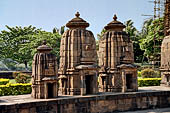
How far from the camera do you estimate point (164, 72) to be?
61.0 ft

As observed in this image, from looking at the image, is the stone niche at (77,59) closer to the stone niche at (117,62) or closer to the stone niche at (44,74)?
the stone niche at (117,62)

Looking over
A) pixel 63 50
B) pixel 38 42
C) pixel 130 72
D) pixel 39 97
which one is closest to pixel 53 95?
pixel 39 97

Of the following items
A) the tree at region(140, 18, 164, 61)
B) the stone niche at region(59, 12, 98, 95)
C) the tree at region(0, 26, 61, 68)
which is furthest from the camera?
the tree at region(0, 26, 61, 68)

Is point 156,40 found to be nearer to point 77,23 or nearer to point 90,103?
point 77,23

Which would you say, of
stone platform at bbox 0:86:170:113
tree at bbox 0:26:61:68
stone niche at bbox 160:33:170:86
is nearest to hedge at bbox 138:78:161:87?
stone niche at bbox 160:33:170:86

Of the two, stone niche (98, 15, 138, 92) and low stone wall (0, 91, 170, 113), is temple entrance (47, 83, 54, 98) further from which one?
stone niche (98, 15, 138, 92)

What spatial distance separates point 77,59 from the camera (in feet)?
46.7

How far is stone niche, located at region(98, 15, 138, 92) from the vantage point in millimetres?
15195

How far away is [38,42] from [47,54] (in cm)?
2062

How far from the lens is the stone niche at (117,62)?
15195 millimetres

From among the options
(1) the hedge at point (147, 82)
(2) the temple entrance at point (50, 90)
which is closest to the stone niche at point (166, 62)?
(1) the hedge at point (147, 82)

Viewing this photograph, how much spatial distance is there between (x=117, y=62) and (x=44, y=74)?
17.6ft

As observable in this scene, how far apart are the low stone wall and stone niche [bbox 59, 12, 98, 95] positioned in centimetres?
108

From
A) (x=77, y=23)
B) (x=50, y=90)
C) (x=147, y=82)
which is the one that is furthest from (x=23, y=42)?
(x=50, y=90)
